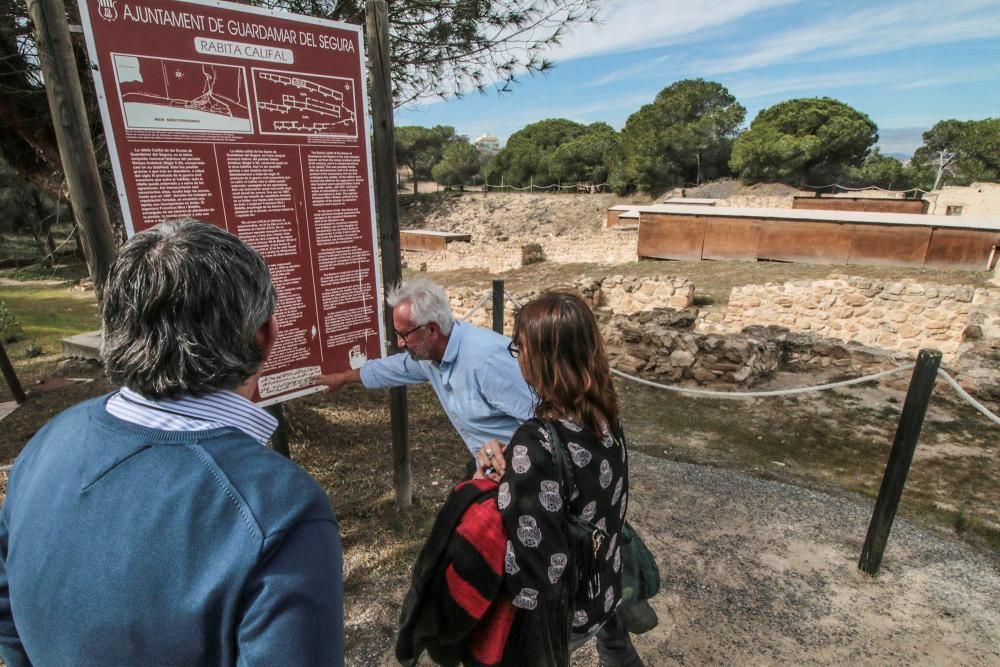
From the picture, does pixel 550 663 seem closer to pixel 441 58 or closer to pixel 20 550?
pixel 20 550

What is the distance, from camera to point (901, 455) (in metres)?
2.95

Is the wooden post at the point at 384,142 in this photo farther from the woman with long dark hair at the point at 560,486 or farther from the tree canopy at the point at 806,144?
the tree canopy at the point at 806,144

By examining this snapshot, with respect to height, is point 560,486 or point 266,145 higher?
point 266,145

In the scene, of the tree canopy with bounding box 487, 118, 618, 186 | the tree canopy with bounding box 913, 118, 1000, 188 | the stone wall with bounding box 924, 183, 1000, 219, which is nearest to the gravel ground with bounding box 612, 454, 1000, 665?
the stone wall with bounding box 924, 183, 1000, 219

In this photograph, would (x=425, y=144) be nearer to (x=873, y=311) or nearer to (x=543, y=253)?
(x=543, y=253)

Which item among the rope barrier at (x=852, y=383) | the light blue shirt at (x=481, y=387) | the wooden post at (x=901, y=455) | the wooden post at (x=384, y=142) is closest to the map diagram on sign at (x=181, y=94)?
the wooden post at (x=384, y=142)

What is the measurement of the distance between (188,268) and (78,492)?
43 centimetres

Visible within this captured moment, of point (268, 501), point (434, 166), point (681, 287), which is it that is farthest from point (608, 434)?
point (434, 166)

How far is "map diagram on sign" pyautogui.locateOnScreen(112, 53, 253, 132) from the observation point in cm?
196

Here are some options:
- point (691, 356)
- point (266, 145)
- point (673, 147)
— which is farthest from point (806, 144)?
point (266, 145)

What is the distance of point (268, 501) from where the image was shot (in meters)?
0.86

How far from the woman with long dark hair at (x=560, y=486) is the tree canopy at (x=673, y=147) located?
40.3 m

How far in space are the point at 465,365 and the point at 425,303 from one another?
36cm

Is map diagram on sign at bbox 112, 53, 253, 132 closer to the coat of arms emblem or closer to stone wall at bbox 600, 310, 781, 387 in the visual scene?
the coat of arms emblem
